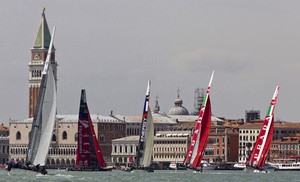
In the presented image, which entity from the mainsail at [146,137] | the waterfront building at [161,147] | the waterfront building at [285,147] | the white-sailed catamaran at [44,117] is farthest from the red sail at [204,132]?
the waterfront building at [161,147]

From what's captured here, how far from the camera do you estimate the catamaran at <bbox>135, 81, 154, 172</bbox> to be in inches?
4712

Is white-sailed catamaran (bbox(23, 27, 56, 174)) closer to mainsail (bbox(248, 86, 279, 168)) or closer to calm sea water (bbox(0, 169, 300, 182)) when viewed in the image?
calm sea water (bbox(0, 169, 300, 182))

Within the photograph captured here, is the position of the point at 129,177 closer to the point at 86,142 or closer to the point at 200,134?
the point at 200,134

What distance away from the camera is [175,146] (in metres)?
193

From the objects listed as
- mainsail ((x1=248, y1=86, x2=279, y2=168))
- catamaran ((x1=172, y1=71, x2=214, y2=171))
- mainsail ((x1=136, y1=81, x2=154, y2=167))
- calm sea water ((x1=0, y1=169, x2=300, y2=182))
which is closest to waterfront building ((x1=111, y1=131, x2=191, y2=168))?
calm sea water ((x1=0, y1=169, x2=300, y2=182))

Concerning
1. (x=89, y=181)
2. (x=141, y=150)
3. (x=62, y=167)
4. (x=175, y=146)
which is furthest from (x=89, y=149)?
(x=175, y=146)

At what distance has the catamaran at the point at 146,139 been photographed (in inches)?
4712

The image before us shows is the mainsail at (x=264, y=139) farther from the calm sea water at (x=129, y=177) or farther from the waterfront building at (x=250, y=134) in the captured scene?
the waterfront building at (x=250, y=134)

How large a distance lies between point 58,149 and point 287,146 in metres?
31.9

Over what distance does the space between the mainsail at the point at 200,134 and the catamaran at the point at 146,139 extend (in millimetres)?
6397

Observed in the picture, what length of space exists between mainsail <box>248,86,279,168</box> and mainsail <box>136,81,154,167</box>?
28.4 ft

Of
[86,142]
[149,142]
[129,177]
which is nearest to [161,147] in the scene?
[86,142]

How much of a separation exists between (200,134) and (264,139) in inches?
253

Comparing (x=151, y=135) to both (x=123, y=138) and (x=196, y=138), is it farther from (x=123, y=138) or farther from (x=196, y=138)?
(x=123, y=138)
